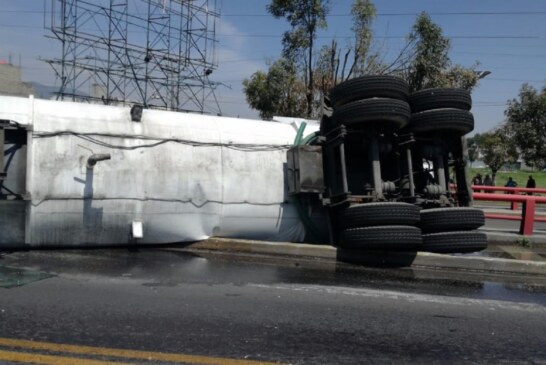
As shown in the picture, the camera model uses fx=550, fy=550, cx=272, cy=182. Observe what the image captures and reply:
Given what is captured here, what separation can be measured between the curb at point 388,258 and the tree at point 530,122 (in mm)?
19650

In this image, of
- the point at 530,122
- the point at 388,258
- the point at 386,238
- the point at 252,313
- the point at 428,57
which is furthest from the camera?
the point at 530,122

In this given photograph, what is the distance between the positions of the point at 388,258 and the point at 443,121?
2.19m

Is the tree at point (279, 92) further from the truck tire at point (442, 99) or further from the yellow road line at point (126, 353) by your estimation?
the yellow road line at point (126, 353)

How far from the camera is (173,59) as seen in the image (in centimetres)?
3559

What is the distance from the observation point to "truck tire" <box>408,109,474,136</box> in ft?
26.8

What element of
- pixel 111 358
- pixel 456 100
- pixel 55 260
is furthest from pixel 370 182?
pixel 111 358

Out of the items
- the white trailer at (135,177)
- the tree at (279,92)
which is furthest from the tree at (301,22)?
the white trailer at (135,177)

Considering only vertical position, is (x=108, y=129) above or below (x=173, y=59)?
below

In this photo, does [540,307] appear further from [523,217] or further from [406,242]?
[523,217]

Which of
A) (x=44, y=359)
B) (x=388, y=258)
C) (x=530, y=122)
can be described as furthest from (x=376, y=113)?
(x=530, y=122)

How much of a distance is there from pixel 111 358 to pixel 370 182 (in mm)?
5347

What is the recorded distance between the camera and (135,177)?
319 inches

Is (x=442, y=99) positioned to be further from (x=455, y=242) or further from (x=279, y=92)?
(x=279, y=92)

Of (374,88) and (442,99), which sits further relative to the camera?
(442,99)
